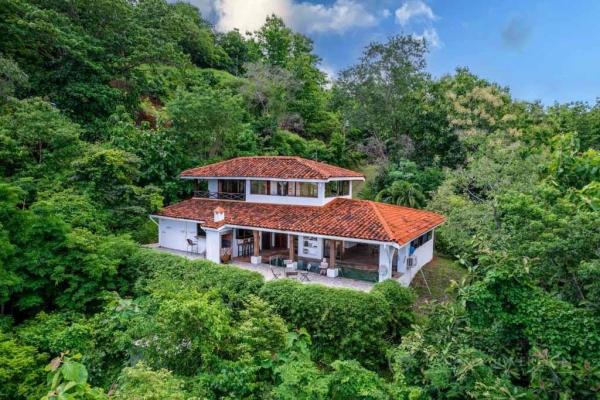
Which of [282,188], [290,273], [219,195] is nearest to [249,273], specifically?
[290,273]

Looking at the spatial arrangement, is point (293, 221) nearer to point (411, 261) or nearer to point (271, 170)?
point (271, 170)

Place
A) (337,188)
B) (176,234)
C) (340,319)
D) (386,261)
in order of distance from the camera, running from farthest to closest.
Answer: (176,234)
(337,188)
(386,261)
(340,319)

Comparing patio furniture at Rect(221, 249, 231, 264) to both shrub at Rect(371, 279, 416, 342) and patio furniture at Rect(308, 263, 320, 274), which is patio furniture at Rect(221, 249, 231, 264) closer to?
patio furniture at Rect(308, 263, 320, 274)

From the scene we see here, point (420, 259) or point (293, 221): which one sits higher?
point (293, 221)

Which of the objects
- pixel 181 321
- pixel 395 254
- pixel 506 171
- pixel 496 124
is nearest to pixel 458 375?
pixel 181 321

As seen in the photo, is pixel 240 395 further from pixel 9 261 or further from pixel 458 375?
pixel 9 261

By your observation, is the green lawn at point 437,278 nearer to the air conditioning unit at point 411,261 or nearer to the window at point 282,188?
the air conditioning unit at point 411,261

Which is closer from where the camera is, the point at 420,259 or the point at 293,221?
the point at 293,221
